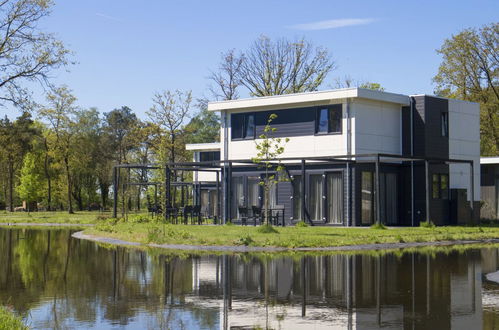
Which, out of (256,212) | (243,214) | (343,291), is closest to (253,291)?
(343,291)

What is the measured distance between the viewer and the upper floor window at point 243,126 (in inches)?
1499

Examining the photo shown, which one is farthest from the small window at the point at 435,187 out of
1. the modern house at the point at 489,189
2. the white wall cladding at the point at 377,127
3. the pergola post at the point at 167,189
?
the pergola post at the point at 167,189

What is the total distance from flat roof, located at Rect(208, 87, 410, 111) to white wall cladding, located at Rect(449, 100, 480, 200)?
3.36 metres

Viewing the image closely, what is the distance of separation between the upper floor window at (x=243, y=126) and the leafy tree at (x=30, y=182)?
41805mm

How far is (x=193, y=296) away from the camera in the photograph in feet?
40.9

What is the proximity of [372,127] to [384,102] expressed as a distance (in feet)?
5.04

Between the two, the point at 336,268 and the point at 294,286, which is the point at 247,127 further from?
the point at 294,286

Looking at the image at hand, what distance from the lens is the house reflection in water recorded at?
396 inches

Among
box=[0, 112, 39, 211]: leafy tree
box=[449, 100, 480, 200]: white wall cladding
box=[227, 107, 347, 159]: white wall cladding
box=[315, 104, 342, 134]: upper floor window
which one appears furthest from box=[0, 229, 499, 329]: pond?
box=[0, 112, 39, 211]: leafy tree

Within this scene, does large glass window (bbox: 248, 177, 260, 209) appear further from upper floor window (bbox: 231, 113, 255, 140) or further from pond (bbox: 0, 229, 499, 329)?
pond (bbox: 0, 229, 499, 329)

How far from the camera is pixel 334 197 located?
34.8m

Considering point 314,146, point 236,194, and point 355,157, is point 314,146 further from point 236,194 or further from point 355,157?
point 236,194

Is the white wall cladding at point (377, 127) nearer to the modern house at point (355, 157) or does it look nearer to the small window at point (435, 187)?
the modern house at point (355, 157)

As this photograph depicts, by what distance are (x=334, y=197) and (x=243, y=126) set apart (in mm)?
6463
